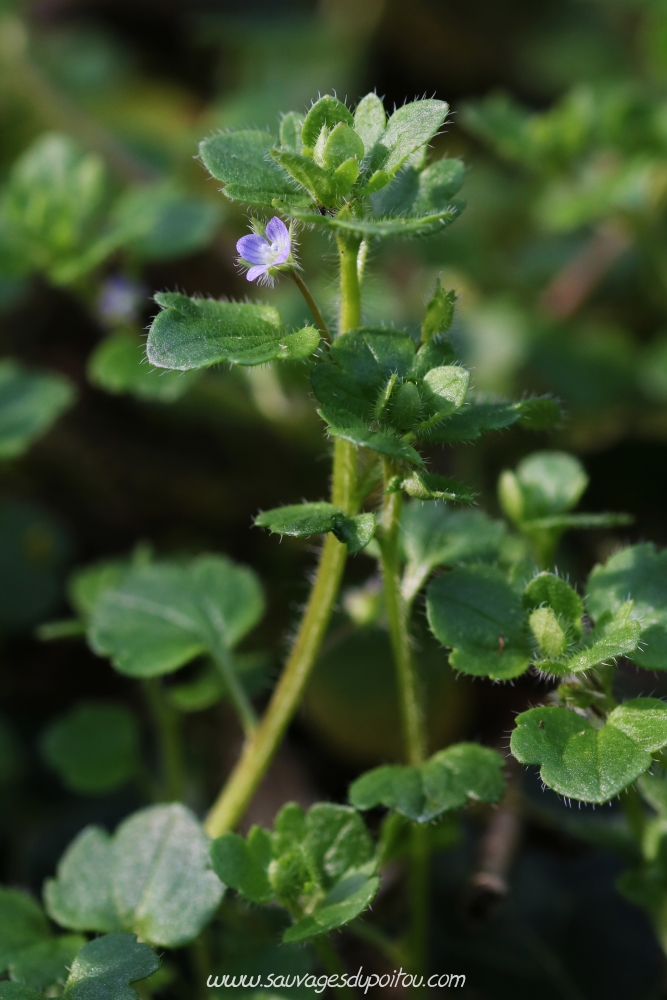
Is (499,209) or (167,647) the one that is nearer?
(167,647)

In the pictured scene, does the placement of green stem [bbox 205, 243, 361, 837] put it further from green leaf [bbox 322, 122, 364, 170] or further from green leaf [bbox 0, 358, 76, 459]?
green leaf [bbox 0, 358, 76, 459]

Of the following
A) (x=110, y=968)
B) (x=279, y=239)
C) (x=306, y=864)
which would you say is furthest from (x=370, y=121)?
(x=110, y=968)

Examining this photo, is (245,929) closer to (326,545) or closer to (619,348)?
(326,545)

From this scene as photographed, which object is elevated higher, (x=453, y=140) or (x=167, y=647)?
(x=453, y=140)

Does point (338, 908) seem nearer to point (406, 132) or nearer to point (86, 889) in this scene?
point (86, 889)

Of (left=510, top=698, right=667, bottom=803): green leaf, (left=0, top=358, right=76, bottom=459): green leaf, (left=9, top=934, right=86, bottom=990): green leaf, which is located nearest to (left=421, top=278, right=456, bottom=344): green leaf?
(left=510, top=698, right=667, bottom=803): green leaf

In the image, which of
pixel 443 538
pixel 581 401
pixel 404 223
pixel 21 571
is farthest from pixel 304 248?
pixel 404 223

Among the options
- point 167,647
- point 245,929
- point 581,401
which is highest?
point 167,647
